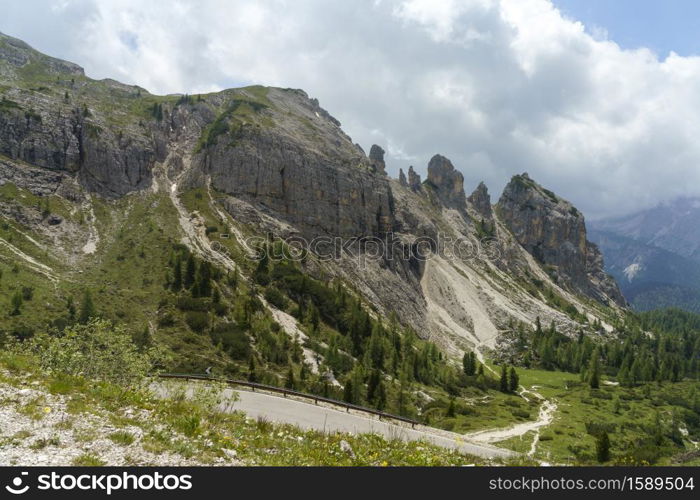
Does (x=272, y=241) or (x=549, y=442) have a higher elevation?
(x=272, y=241)

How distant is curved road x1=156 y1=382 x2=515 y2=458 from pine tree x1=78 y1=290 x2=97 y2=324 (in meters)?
68.8

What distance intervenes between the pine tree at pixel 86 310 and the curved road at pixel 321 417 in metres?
68.8

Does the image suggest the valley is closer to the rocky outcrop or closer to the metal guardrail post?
the rocky outcrop

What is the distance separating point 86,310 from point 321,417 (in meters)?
80.1

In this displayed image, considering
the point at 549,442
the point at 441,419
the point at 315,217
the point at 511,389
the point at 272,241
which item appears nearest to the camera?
the point at 549,442

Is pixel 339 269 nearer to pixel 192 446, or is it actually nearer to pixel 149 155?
pixel 149 155

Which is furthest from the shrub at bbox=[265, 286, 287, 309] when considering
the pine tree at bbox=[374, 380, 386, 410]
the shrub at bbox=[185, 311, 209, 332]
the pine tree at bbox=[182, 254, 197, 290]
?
the pine tree at bbox=[374, 380, 386, 410]

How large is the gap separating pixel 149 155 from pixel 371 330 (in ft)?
446

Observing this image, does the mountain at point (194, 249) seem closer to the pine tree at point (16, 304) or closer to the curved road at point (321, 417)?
the pine tree at point (16, 304)

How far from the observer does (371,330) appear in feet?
460

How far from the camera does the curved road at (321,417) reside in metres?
27.5

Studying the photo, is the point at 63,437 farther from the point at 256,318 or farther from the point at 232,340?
the point at 256,318

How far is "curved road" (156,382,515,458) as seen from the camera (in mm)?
27547
